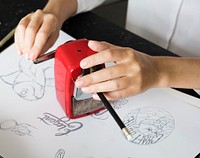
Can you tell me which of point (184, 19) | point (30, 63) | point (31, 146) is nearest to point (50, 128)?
point (31, 146)

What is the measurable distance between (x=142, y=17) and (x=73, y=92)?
1.22 feet

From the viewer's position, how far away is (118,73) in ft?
1.50

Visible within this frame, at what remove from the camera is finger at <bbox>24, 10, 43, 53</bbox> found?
20.6 inches

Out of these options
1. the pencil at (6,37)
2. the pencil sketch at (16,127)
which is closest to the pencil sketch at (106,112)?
the pencil sketch at (16,127)

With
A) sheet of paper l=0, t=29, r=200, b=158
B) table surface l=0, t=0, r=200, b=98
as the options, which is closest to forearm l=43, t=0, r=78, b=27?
table surface l=0, t=0, r=200, b=98

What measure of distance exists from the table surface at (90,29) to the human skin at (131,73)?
11 centimetres

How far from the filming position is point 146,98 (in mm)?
555

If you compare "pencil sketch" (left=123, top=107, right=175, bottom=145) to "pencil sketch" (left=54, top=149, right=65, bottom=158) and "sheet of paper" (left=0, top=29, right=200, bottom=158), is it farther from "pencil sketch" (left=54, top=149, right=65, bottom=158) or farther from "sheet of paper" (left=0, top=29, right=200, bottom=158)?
"pencil sketch" (left=54, top=149, right=65, bottom=158)

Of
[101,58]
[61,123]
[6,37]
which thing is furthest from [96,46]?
[6,37]

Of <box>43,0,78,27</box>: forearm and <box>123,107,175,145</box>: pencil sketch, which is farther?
<box>43,0,78,27</box>: forearm

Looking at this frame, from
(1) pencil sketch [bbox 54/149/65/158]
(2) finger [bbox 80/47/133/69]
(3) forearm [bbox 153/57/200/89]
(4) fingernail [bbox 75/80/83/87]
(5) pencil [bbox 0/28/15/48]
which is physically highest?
(2) finger [bbox 80/47/133/69]

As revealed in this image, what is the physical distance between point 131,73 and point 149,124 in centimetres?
9

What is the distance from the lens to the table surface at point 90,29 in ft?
2.09

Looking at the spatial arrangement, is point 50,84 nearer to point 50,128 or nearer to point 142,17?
point 50,128
